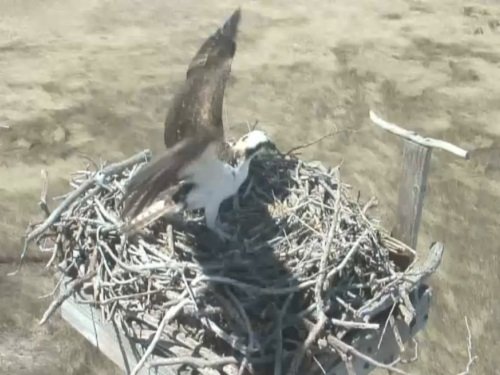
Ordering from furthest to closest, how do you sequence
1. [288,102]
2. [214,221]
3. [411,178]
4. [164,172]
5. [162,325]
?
[288,102] < [411,178] < [214,221] < [162,325] < [164,172]

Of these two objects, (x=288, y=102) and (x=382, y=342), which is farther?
(x=288, y=102)

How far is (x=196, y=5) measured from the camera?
705 cm

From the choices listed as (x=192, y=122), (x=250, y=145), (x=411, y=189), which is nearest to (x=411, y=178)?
(x=411, y=189)

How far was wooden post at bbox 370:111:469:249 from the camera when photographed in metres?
2.53

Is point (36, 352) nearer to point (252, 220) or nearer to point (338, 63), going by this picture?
point (252, 220)

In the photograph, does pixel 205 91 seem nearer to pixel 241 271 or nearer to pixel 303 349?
pixel 241 271

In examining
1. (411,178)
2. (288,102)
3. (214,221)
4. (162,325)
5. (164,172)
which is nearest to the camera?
(164,172)

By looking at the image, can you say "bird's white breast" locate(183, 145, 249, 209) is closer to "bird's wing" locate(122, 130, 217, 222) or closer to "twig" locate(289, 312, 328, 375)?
"bird's wing" locate(122, 130, 217, 222)

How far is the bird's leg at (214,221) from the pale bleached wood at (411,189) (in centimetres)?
54

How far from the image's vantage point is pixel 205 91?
2275 millimetres

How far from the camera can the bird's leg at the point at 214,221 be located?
2289mm

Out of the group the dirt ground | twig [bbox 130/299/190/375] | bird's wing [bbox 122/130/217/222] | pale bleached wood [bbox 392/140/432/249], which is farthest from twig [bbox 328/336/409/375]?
the dirt ground

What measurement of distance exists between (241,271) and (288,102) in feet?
12.0

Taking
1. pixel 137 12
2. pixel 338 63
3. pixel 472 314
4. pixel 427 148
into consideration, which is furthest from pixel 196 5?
pixel 427 148
